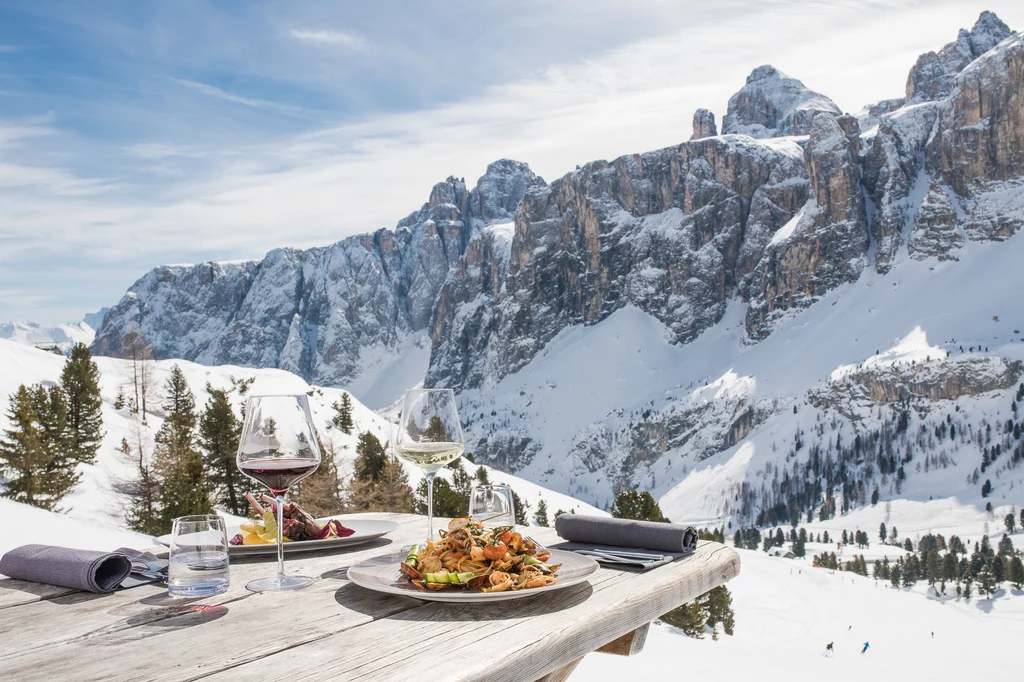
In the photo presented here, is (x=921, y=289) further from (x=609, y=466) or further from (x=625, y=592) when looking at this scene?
(x=625, y=592)

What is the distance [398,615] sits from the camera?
2488 millimetres

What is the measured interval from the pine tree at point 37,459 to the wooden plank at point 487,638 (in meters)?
27.1

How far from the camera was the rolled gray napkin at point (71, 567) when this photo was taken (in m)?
2.85

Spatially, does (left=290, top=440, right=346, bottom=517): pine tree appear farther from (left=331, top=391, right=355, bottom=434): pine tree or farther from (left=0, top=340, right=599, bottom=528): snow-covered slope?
(left=331, top=391, right=355, bottom=434): pine tree

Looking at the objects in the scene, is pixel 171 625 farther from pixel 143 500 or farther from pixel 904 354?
pixel 904 354

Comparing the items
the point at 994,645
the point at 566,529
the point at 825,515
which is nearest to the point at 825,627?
the point at 994,645

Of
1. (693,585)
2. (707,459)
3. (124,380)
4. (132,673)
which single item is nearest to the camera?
(132,673)

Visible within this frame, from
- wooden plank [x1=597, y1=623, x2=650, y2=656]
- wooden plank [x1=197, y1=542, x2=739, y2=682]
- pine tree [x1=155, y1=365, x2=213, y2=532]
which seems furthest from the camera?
pine tree [x1=155, y1=365, x2=213, y2=532]

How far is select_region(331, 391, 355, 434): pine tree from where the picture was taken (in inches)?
1975

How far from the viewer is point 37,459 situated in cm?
2706

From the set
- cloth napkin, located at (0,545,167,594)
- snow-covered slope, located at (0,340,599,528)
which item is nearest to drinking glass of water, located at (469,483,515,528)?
cloth napkin, located at (0,545,167,594)

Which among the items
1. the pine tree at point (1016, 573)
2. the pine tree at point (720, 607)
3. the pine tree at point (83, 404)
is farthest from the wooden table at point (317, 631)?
the pine tree at point (1016, 573)

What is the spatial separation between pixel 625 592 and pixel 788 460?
169 m

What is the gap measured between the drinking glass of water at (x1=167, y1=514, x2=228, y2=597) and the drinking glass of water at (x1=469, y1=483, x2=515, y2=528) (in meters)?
0.97
